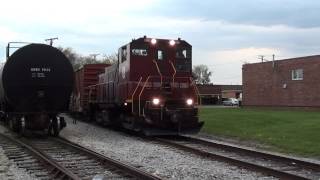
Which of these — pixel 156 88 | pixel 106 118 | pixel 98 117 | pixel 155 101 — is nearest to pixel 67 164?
pixel 155 101

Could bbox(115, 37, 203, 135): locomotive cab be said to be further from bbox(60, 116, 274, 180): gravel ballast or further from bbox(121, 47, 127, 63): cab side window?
bbox(60, 116, 274, 180): gravel ballast

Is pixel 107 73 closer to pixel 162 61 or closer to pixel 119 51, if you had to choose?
pixel 119 51

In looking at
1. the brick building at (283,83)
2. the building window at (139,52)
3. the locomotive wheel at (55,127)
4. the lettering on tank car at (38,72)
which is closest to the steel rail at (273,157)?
the building window at (139,52)

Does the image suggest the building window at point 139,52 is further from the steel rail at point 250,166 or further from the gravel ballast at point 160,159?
the steel rail at point 250,166

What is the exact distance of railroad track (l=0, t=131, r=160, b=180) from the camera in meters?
11.2

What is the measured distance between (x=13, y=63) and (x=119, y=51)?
471cm

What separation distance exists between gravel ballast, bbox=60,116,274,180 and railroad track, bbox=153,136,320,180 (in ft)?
0.78

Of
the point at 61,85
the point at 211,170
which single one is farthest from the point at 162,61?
the point at 211,170

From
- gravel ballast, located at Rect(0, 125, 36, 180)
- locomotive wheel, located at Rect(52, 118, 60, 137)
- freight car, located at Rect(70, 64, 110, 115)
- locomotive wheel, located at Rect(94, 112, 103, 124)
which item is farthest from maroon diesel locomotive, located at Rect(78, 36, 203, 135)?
gravel ballast, located at Rect(0, 125, 36, 180)

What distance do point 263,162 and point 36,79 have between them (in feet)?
34.0

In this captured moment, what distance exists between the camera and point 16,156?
1453 cm

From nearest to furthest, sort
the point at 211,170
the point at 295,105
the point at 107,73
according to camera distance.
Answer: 1. the point at 211,170
2. the point at 107,73
3. the point at 295,105

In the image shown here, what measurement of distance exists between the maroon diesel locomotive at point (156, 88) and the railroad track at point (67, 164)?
12.7 feet

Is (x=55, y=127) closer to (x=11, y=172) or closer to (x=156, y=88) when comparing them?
(x=156, y=88)
